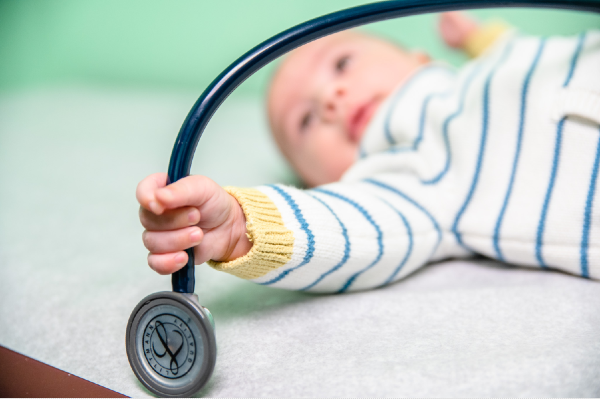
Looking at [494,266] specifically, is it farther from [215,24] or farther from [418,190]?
[215,24]

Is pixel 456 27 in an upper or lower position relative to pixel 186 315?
upper

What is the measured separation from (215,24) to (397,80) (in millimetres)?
1024

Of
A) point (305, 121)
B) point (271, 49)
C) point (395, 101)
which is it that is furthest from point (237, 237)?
point (305, 121)

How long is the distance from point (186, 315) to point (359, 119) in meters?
0.56

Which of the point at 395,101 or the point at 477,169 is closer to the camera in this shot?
the point at 477,169

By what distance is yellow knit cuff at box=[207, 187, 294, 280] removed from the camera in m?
0.42

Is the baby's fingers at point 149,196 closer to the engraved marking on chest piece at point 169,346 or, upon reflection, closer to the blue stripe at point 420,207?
the engraved marking on chest piece at point 169,346

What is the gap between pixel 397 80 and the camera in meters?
0.89

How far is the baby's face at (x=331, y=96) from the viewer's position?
33.6 inches

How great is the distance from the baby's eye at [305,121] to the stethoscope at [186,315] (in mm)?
501

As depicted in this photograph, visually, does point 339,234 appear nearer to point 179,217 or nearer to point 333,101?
point 179,217

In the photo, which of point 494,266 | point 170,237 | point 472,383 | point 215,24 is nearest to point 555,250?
point 494,266

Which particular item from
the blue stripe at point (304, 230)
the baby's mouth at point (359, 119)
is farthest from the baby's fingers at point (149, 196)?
the baby's mouth at point (359, 119)

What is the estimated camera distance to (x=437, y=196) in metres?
0.62
